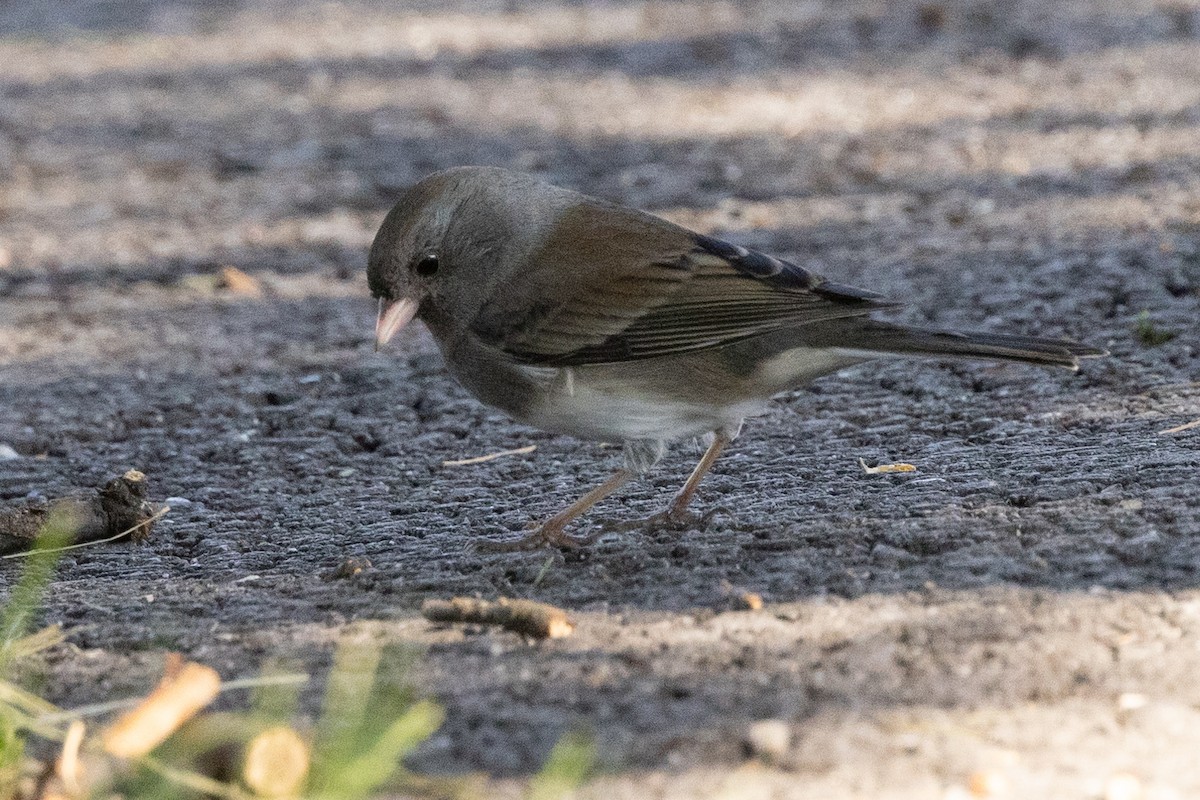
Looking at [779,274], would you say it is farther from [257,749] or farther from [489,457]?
[257,749]

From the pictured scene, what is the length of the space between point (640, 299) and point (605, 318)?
0.11 m

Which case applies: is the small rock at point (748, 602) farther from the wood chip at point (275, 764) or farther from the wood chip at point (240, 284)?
the wood chip at point (240, 284)

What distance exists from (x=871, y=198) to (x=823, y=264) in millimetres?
980

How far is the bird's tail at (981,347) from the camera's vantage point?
12.1 feet

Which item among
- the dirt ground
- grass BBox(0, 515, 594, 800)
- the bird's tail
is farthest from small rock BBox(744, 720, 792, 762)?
the bird's tail

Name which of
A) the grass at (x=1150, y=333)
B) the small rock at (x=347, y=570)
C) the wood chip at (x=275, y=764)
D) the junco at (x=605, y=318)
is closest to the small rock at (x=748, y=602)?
the junco at (x=605, y=318)

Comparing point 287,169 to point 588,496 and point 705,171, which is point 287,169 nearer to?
point 705,171

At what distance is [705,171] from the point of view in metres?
7.63

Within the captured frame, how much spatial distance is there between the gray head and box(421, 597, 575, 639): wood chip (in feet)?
3.52

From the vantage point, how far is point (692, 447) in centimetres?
484

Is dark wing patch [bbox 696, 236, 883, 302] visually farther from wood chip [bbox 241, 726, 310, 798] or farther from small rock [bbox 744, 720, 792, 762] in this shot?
wood chip [bbox 241, 726, 310, 798]

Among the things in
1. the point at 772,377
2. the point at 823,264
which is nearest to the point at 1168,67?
the point at 823,264

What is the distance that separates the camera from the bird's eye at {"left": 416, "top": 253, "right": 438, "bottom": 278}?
13.3ft

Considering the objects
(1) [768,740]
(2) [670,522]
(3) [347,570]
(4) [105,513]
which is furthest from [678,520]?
(4) [105,513]
